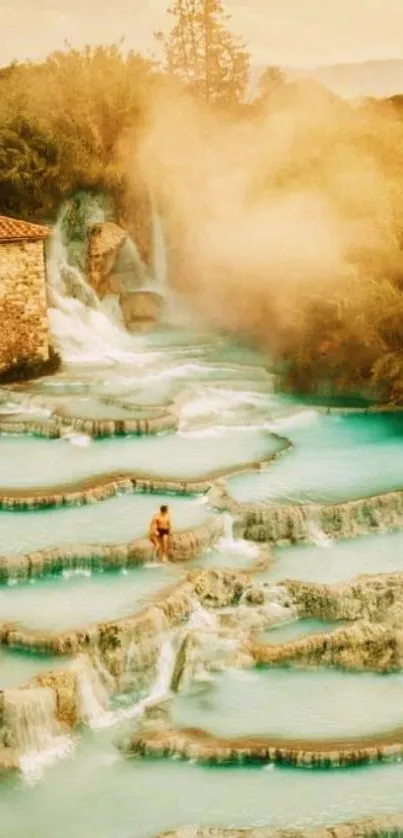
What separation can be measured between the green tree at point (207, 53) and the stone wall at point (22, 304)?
1610 cm

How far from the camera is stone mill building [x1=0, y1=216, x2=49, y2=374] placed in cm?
Result: 2327

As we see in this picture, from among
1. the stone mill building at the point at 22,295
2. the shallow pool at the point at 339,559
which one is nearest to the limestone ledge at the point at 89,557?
the shallow pool at the point at 339,559

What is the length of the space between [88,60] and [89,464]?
56.8 feet

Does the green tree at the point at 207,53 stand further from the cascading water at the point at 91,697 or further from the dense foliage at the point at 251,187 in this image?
the cascading water at the point at 91,697

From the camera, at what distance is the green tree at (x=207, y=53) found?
37938 mm

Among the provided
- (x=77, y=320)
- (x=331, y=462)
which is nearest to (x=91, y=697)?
(x=331, y=462)

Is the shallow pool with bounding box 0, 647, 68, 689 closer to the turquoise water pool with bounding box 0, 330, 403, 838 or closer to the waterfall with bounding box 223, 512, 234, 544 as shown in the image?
the turquoise water pool with bounding box 0, 330, 403, 838

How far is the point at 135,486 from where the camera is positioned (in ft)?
57.2

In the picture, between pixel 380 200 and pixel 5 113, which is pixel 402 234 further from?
pixel 5 113

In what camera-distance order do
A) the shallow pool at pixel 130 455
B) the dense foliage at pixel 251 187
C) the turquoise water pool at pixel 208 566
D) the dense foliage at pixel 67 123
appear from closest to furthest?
the turquoise water pool at pixel 208 566 < the shallow pool at pixel 130 455 < the dense foliage at pixel 251 187 < the dense foliage at pixel 67 123

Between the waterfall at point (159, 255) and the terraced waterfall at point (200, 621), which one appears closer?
the terraced waterfall at point (200, 621)

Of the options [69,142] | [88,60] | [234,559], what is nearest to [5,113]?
[69,142]

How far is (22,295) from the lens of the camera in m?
23.5

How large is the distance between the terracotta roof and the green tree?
52.2ft
